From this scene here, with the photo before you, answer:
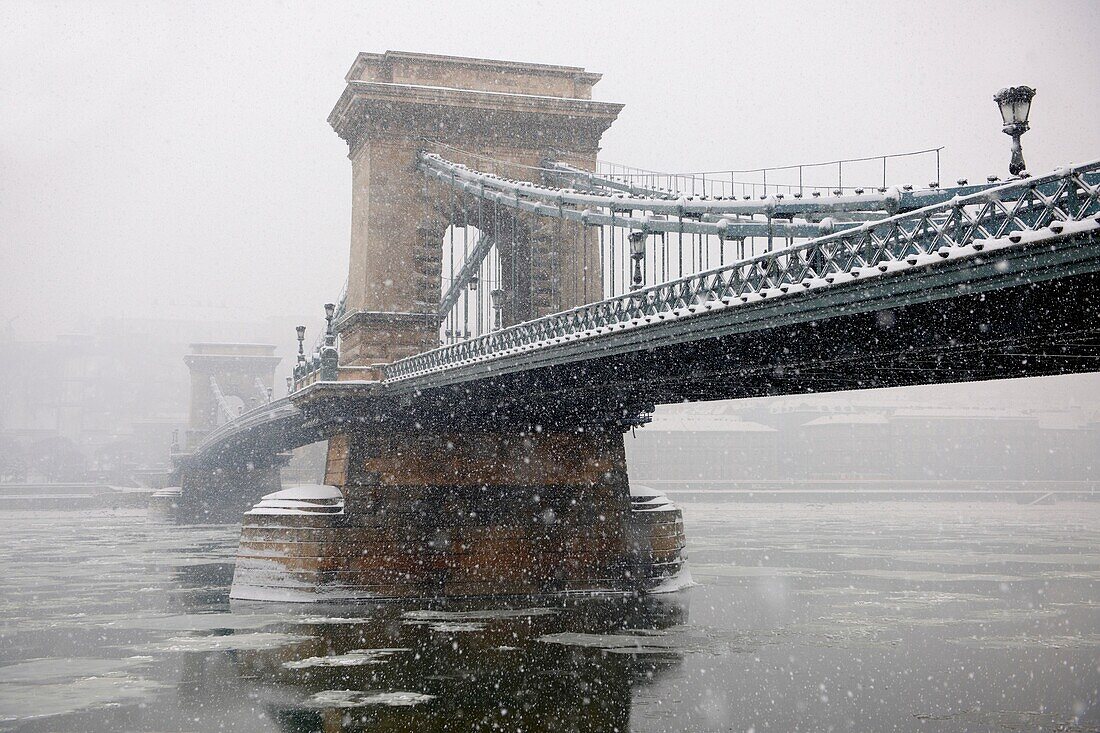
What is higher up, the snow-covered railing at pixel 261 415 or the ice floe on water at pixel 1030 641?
the snow-covered railing at pixel 261 415

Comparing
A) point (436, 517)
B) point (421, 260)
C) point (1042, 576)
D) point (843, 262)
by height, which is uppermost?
point (421, 260)

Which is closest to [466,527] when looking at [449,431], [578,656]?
[449,431]

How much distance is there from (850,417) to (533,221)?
3514 inches

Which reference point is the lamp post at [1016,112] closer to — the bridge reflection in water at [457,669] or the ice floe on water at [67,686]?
the bridge reflection in water at [457,669]

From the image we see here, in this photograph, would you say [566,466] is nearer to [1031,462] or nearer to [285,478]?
[285,478]

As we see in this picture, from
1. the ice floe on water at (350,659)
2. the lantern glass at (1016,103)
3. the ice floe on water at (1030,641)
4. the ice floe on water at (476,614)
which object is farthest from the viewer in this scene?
the ice floe on water at (476,614)

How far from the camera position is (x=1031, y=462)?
379 ft

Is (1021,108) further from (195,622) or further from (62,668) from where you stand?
(195,622)

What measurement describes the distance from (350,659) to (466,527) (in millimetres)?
8250

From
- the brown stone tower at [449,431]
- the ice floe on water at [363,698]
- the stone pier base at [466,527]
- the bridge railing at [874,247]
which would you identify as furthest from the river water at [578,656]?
the bridge railing at [874,247]

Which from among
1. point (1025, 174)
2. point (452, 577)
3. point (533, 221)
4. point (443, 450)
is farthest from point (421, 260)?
point (1025, 174)

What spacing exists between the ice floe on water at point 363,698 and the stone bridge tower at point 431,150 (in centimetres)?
1442

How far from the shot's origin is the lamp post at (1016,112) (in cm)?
1132

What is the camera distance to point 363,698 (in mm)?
17938
